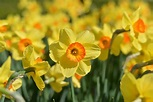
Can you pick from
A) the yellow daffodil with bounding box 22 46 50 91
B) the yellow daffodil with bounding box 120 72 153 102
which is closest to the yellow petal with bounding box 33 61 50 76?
the yellow daffodil with bounding box 22 46 50 91

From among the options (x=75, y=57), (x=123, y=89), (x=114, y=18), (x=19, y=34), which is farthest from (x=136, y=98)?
(x=114, y=18)

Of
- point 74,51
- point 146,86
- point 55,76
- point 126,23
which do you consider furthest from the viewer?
point 126,23

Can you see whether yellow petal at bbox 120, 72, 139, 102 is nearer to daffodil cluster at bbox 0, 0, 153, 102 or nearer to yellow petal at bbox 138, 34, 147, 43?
daffodil cluster at bbox 0, 0, 153, 102

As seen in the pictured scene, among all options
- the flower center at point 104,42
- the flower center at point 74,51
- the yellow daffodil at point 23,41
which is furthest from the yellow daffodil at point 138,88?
the yellow daffodil at point 23,41

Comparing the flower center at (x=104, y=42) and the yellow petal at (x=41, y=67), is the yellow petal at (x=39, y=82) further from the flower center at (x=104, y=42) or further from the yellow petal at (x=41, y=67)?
the flower center at (x=104, y=42)

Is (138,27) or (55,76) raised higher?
(138,27)

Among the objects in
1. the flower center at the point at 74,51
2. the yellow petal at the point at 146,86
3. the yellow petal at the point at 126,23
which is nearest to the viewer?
the yellow petal at the point at 146,86

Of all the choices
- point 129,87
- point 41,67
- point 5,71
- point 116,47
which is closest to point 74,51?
point 41,67

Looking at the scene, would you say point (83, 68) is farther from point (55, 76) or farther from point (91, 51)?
point (55, 76)
